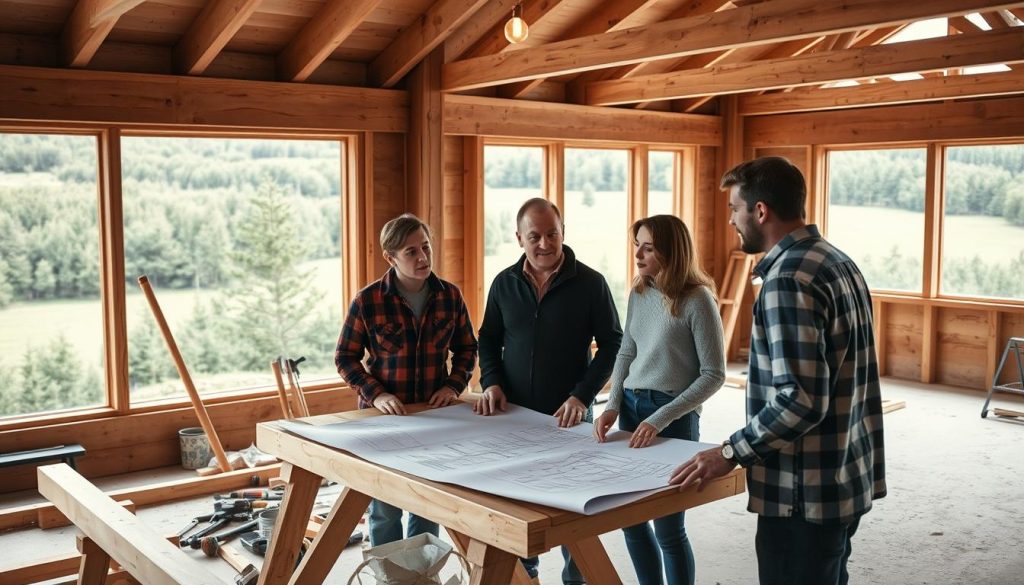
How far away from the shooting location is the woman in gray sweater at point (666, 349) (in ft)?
10.5

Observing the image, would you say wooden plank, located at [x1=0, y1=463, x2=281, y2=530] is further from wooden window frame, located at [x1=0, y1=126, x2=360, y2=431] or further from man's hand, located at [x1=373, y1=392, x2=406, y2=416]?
man's hand, located at [x1=373, y1=392, x2=406, y2=416]

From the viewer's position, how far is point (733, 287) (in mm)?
9352

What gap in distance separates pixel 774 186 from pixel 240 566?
3.15 meters

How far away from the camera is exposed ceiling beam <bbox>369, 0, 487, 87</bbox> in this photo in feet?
19.6

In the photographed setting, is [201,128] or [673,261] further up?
[201,128]

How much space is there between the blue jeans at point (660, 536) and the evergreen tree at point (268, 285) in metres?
3.72

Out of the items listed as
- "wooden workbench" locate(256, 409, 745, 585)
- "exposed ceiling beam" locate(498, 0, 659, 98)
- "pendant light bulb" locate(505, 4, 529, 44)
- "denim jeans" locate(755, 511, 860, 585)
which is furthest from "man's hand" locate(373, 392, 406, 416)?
"exposed ceiling beam" locate(498, 0, 659, 98)

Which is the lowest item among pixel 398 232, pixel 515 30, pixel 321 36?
pixel 398 232

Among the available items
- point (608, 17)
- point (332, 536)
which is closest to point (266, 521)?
point (332, 536)

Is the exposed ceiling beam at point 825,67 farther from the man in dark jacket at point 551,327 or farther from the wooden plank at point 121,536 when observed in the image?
the wooden plank at point 121,536

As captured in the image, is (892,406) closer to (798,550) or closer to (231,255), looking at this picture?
(231,255)

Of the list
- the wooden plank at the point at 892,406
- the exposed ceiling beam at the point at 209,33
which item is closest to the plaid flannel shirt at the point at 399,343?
the exposed ceiling beam at the point at 209,33

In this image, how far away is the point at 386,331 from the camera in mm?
3541

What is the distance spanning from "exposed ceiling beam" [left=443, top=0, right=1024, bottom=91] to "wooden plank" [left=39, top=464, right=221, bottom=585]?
11.7 ft
